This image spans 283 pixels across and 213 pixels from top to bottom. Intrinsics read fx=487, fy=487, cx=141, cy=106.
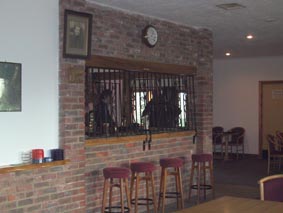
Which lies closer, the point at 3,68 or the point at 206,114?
the point at 3,68

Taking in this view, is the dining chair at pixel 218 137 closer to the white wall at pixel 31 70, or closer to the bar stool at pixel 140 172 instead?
the bar stool at pixel 140 172

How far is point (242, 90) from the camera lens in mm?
12953

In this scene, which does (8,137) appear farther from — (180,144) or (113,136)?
(180,144)

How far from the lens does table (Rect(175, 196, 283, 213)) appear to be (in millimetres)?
3225

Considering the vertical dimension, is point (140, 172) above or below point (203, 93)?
below

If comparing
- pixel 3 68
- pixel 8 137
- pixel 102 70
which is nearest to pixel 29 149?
pixel 8 137

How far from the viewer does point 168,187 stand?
7.23m

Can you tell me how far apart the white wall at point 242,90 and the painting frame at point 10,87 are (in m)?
8.84

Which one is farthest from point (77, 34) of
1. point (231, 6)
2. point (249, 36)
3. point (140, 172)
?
point (249, 36)

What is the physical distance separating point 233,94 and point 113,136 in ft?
24.4

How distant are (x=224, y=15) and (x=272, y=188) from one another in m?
3.45

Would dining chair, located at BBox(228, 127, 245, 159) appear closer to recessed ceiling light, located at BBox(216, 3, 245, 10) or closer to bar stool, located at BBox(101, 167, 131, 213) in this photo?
recessed ceiling light, located at BBox(216, 3, 245, 10)

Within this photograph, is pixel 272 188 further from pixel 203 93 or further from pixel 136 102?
pixel 203 93

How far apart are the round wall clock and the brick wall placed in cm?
7
